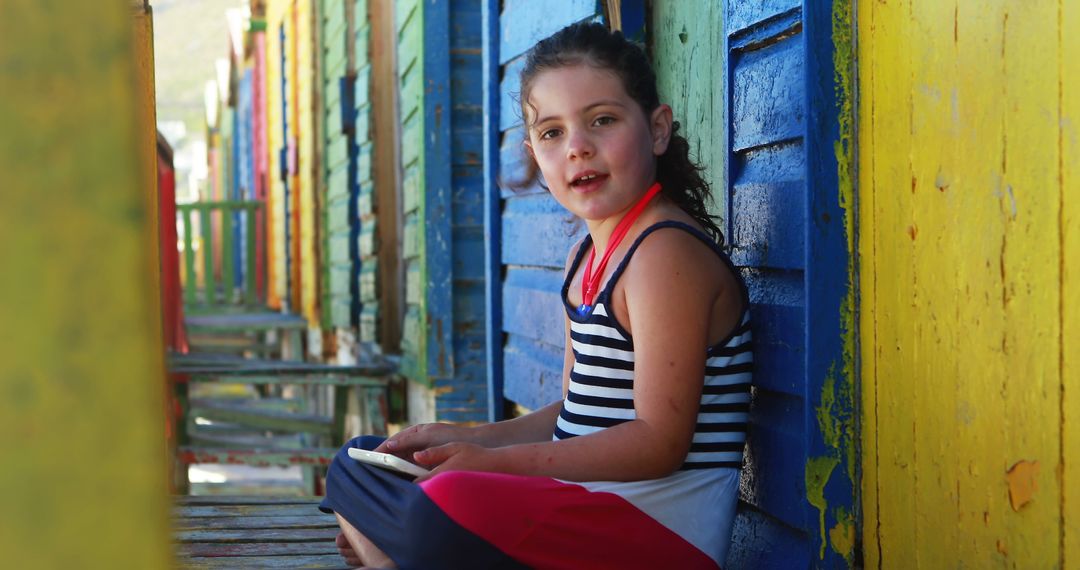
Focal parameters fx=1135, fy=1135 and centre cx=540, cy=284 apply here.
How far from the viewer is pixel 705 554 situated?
6.28ft

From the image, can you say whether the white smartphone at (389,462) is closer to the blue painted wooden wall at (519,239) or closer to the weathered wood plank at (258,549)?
the weathered wood plank at (258,549)

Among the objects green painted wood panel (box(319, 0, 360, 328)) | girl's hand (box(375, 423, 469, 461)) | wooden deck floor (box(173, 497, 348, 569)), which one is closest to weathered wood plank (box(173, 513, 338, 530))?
wooden deck floor (box(173, 497, 348, 569))

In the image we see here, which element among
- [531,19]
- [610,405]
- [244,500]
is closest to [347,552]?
[610,405]

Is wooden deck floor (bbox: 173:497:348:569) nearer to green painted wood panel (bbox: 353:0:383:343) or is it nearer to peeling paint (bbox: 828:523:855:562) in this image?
peeling paint (bbox: 828:523:855:562)

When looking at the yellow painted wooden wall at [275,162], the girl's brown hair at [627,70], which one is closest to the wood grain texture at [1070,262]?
the girl's brown hair at [627,70]

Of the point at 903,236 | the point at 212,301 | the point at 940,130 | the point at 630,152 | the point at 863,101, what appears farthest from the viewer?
the point at 212,301

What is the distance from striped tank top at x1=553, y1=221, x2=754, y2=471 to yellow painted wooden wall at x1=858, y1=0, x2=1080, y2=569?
0.24 m

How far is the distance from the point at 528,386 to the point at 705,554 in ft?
6.28

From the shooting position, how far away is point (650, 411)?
184cm

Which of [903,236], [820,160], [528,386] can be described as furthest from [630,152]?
[528,386]

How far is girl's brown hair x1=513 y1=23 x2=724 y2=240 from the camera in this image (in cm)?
213

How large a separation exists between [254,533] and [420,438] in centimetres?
99

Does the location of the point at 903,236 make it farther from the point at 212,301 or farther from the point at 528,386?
the point at 212,301

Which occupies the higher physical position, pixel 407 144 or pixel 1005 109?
pixel 407 144
